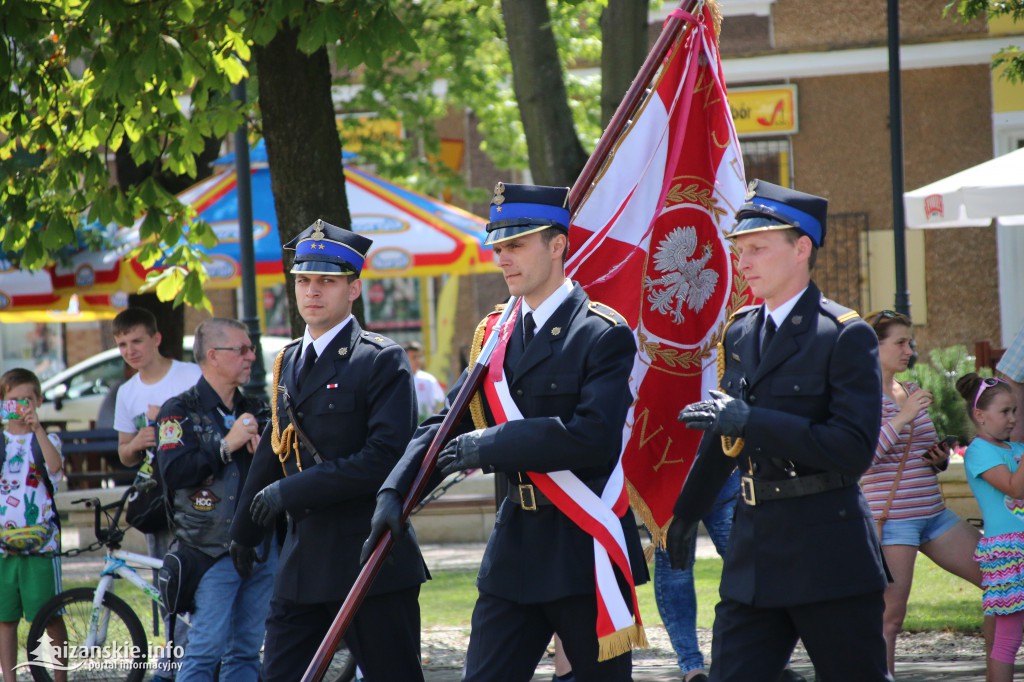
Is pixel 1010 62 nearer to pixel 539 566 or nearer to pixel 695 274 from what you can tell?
pixel 695 274

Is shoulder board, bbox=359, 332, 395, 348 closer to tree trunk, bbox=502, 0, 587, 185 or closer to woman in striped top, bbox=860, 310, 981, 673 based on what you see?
woman in striped top, bbox=860, 310, 981, 673

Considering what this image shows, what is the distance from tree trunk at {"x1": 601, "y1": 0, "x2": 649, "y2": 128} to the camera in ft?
30.2

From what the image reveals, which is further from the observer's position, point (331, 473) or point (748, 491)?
point (331, 473)

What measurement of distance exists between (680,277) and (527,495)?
194 centimetres

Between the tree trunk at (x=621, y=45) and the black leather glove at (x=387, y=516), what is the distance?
16.8 ft

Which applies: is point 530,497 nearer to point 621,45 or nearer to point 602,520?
point 602,520

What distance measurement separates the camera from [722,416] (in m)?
4.10

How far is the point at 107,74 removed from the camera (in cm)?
757

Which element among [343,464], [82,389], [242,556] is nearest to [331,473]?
[343,464]

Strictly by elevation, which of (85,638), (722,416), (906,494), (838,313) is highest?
(838,313)

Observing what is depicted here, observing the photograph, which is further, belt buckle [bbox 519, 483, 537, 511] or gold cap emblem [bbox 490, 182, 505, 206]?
gold cap emblem [bbox 490, 182, 505, 206]

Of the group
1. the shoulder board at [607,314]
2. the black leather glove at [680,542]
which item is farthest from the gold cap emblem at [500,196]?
the black leather glove at [680,542]

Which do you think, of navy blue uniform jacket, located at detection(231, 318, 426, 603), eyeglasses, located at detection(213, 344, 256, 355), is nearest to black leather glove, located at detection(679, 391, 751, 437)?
navy blue uniform jacket, located at detection(231, 318, 426, 603)

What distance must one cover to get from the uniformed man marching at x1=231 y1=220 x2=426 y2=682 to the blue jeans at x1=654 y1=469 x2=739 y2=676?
155 centimetres
